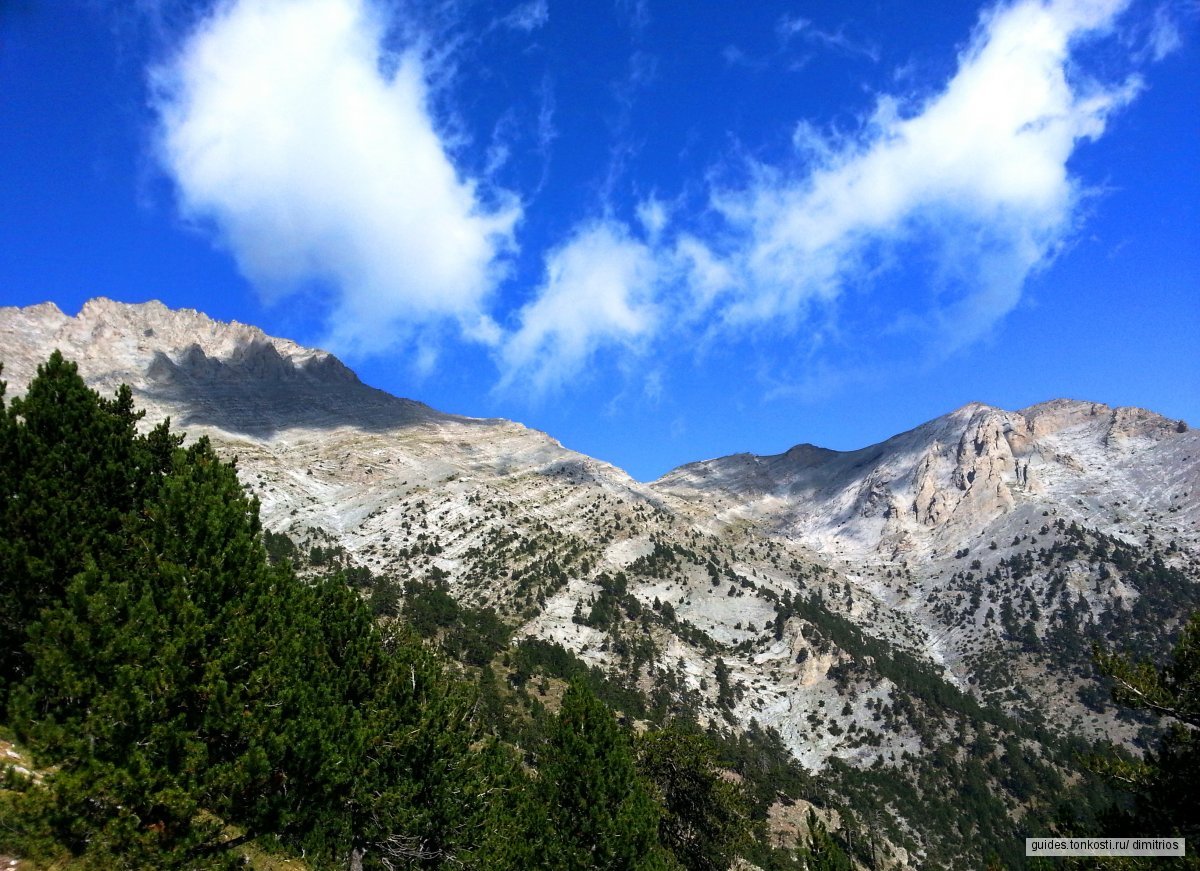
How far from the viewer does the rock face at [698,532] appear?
357 ft

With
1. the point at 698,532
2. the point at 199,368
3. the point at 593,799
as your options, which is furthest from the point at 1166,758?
the point at 199,368

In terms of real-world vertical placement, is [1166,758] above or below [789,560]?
below

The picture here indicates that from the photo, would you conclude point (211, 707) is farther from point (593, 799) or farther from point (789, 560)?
point (789, 560)

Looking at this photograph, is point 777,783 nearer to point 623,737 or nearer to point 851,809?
point 851,809

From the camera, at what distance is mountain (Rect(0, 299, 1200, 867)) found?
327 feet

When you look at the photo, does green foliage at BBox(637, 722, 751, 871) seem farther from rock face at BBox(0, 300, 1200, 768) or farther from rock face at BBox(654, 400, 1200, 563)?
rock face at BBox(654, 400, 1200, 563)

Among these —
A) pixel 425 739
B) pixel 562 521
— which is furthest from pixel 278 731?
pixel 562 521

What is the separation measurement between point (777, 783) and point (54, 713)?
8146 cm

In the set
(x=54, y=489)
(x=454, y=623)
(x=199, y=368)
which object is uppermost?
(x=199, y=368)

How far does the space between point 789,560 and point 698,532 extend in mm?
25508

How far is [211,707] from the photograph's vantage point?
11.8 meters

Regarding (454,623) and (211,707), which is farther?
(454,623)

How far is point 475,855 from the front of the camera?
19797 millimetres

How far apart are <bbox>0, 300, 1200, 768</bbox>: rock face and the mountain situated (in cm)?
58
